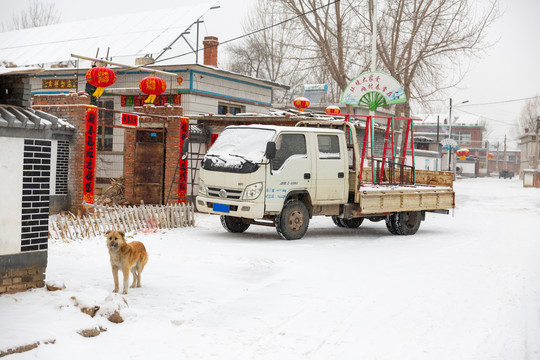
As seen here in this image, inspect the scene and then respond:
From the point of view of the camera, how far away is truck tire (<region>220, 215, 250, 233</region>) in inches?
552

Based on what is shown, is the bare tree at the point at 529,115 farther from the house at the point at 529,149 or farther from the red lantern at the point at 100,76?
the red lantern at the point at 100,76

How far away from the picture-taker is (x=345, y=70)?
30141mm

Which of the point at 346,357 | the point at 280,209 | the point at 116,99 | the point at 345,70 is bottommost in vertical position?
the point at 346,357

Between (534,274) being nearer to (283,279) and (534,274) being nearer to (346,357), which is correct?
(283,279)

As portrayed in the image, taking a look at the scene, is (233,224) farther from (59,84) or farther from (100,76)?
(59,84)

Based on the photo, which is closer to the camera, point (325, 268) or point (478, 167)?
point (325, 268)

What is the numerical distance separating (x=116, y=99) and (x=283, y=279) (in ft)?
51.7

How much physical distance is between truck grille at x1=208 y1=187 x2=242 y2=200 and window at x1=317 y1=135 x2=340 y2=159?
2.13 meters

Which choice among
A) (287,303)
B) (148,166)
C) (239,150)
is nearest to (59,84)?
(148,166)

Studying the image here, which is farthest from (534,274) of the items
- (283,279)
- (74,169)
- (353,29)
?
(353,29)

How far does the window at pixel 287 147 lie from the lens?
42.3 ft

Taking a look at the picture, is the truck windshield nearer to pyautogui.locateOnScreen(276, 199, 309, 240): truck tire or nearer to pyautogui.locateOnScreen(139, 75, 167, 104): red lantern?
pyautogui.locateOnScreen(276, 199, 309, 240): truck tire

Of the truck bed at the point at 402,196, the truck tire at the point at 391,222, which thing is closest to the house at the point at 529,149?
the truck bed at the point at 402,196

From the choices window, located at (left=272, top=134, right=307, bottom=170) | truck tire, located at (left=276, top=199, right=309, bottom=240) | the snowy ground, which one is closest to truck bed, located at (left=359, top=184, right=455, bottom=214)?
the snowy ground
